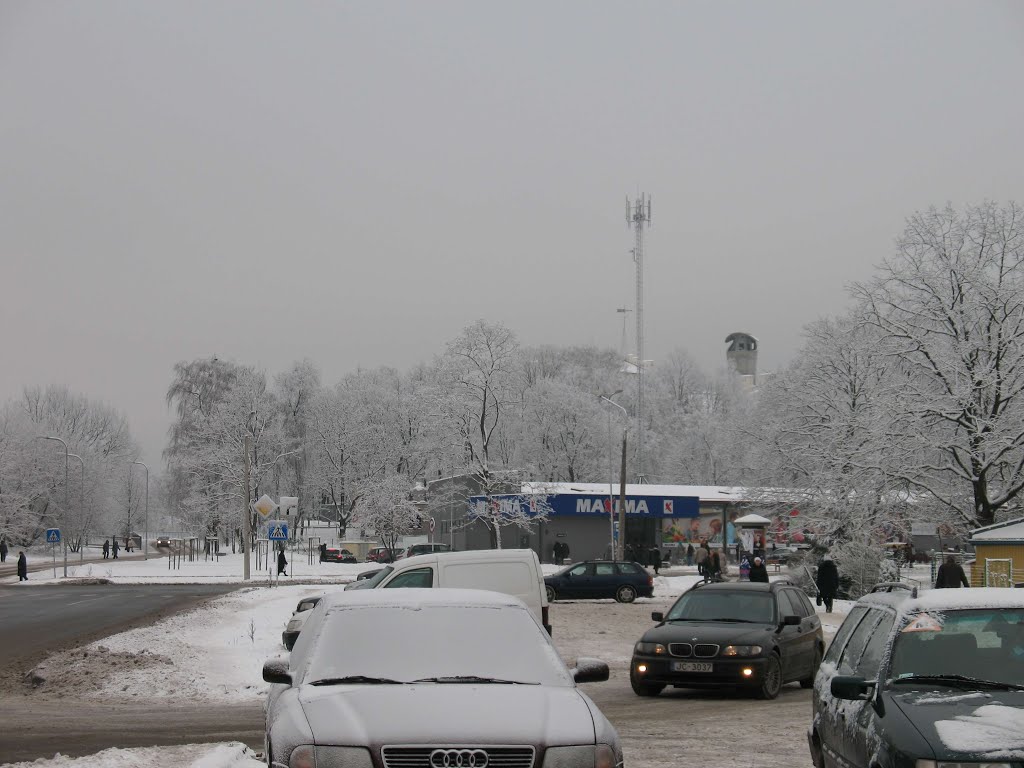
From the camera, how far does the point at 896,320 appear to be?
41.9 metres

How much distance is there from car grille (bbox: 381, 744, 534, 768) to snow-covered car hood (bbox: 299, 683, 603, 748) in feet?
0.11

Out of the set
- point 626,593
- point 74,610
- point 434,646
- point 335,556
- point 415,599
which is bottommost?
point 335,556

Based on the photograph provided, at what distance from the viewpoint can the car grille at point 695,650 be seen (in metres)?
15.4

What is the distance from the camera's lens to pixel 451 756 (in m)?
6.00

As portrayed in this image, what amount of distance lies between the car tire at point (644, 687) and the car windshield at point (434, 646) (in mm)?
8371

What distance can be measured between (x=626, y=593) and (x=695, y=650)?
23508mm

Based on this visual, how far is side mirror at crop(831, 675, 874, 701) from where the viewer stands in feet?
22.8

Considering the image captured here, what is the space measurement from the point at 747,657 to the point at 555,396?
70.8m

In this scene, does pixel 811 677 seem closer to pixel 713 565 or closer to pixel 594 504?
pixel 713 565

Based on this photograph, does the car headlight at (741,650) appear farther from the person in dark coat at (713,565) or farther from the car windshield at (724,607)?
the person in dark coat at (713,565)

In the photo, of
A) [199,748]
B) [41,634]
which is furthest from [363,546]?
[199,748]

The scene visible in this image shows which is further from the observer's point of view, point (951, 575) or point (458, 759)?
point (951, 575)

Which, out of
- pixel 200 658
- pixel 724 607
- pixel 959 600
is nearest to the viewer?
pixel 959 600

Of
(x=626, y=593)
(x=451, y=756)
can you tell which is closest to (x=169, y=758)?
(x=451, y=756)
